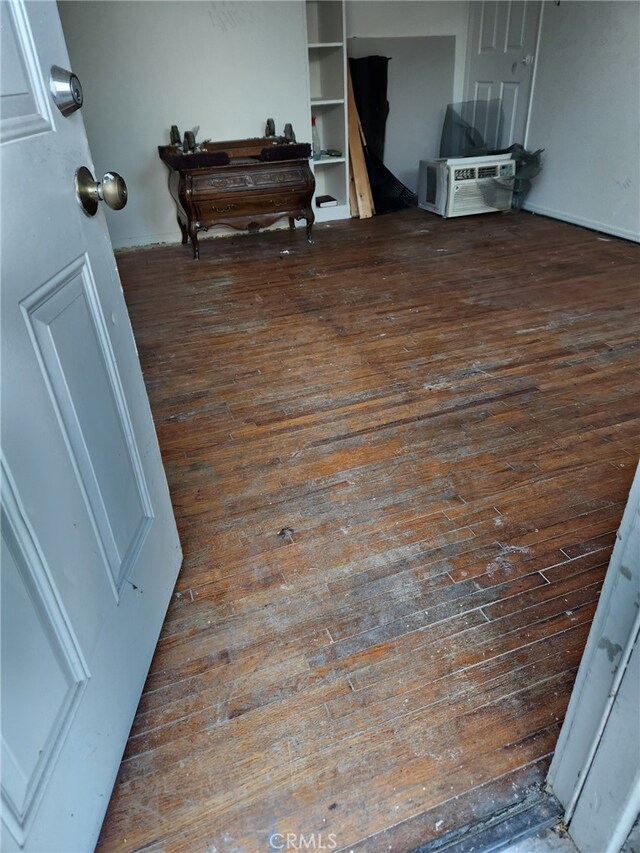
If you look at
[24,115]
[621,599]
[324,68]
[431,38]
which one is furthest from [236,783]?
[431,38]

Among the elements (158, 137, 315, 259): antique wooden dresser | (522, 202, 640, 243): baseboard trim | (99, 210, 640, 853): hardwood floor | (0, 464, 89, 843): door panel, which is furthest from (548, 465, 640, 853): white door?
(522, 202, 640, 243): baseboard trim

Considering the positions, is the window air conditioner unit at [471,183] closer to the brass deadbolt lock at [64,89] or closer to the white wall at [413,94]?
the white wall at [413,94]

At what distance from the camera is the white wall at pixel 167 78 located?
12.7ft

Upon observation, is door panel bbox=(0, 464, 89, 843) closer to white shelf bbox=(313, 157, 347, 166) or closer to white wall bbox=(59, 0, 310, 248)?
white wall bbox=(59, 0, 310, 248)

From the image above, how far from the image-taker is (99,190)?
0.97 meters

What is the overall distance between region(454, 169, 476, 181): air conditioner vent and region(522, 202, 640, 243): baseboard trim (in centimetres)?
63

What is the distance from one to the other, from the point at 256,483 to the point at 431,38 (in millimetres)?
4804

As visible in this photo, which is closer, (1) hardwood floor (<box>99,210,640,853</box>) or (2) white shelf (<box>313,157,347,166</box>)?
(1) hardwood floor (<box>99,210,640,853</box>)

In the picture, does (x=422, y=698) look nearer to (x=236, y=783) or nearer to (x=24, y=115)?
(x=236, y=783)

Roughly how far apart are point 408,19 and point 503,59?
0.84 m

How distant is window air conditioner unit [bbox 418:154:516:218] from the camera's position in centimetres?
460

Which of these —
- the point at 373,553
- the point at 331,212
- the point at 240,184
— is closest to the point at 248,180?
the point at 240,184

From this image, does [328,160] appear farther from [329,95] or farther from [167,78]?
[167,78]
